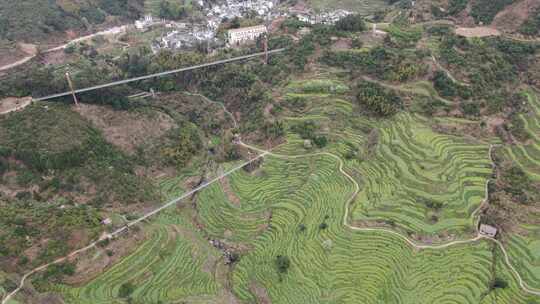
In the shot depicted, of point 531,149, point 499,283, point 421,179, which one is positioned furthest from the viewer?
point 531,149

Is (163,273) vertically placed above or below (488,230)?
below

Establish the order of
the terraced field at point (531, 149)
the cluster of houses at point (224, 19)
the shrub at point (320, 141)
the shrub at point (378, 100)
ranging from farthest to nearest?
the cluster of houses at point (224, 19), the shrub at point (378, 100), the shrub at point (320, 141), the terraced field at point (531, 149)

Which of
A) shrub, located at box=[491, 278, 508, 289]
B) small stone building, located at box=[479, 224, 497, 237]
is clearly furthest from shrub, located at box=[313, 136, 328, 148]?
shrub, located at box=[491, 278, 508, 289]

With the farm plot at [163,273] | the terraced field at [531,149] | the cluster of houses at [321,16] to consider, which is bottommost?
→ the farm plot at [163,273]

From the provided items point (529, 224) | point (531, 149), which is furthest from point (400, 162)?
point (531, 149)

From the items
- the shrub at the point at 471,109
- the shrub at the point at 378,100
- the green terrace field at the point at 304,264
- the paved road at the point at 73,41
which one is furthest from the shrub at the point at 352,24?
the paved road at the point at 73,41

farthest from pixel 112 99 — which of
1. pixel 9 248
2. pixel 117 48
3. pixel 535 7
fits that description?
pixel 535 7

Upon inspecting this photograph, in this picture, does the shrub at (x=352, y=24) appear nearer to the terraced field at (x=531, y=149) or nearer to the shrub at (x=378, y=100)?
the shrub at (x=378, y=100)

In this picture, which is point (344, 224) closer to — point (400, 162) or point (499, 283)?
point (400, 162)

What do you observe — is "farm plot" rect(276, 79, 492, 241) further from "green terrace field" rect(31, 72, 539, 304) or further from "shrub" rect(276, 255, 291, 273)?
"shrub" rect(276, 255, 291, 273)
